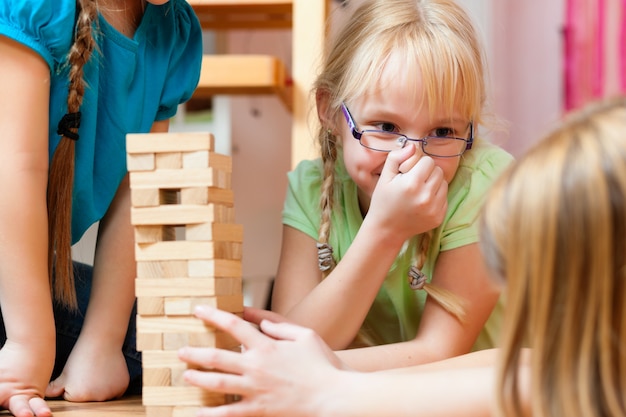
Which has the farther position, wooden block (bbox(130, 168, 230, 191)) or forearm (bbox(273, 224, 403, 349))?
forearm (bbox(273, 224, 403, 349))

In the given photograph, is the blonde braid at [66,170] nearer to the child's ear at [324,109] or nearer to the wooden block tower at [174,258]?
the wooden block tower at [174,258]

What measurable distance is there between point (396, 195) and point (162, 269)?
326 mm

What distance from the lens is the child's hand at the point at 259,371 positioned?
0.67 meters

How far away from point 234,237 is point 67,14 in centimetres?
35

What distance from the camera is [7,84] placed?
851 millimetres

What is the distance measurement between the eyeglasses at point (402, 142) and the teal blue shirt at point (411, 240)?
9 cm

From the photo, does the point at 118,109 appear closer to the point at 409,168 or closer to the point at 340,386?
the point at 409,168

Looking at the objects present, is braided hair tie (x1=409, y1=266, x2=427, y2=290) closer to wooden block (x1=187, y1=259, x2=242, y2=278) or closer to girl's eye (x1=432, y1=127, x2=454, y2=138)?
girl's eye (x1=432, y1=127, x2=454, y2=138)

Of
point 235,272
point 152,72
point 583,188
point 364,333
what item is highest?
point 152,72

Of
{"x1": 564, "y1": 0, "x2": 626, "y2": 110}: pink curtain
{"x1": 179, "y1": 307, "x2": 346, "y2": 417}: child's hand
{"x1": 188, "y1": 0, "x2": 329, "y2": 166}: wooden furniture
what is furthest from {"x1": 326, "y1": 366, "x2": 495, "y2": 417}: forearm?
{"x1": 564, "y1": 0, "x2": 626, "y2": 110}: pink curtain

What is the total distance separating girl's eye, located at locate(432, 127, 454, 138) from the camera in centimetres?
103

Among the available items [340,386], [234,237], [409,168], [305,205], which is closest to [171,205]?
[234,237]

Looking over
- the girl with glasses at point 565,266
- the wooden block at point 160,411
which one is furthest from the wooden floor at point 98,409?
the girl with glasses at point 565,266

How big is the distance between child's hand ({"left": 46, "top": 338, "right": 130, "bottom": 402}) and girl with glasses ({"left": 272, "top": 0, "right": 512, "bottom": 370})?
0.75ft
